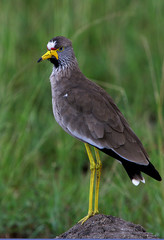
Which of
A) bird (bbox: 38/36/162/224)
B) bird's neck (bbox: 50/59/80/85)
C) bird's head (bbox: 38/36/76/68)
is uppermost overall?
bird's head (bbox: 38/36/76/68)

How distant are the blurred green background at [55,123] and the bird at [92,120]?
25.7 inches

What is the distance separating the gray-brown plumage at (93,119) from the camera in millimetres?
3674

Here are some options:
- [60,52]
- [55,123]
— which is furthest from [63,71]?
[55,123]

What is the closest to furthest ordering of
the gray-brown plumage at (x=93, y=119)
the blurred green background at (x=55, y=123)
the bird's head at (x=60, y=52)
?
the gray-brown plumage at (x=93, y=119) → the bird's head at (x=60, y=52) → the blurred green background at (x=55, y=123)

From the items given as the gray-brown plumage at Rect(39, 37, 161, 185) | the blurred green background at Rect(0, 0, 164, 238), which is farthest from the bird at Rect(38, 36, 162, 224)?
the blurred green background at Rect(0, 0, 164, 238)

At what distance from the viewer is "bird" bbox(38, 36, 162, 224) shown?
3676 millimetres

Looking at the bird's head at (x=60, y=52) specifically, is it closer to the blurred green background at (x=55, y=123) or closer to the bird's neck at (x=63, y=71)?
the bird's neck at (x=63, y=71)

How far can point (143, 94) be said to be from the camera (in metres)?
6.94

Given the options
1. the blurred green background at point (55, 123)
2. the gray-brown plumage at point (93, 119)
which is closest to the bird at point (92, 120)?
the gray-brown plumage at point (93, 119)

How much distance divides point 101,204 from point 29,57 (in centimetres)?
324

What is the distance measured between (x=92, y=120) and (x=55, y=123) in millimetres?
2041

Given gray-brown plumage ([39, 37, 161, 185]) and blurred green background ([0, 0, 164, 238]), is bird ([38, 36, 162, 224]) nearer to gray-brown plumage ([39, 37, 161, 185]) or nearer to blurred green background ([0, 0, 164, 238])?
gray-brown plumage ([39, 37, 161, 185])

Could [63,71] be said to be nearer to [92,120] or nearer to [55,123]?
[92,120]

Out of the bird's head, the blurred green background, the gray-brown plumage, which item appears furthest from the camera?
the blurred green background
